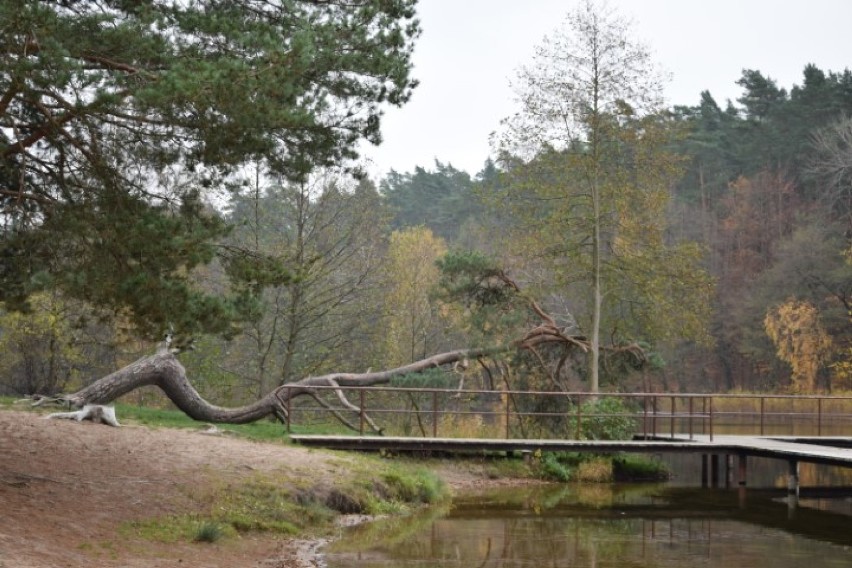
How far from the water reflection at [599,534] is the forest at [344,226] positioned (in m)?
3.57

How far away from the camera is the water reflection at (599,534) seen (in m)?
11.5

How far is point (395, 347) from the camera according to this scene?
29.9m

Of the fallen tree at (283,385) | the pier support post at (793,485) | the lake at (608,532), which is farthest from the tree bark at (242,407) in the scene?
the pier support post at (793,485)

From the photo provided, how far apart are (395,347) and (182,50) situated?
2017 cm

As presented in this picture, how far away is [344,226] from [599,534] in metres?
13.9

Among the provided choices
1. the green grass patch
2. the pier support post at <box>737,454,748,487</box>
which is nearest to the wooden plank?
the pier support post at <box>737,454,748,487</box>

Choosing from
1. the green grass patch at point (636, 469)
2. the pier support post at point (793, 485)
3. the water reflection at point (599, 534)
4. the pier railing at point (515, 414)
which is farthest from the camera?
the green grass patch at point (636, 469)

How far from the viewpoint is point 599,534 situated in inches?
534

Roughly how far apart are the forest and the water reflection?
3.57 m

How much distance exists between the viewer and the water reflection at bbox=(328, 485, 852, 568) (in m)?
11.5

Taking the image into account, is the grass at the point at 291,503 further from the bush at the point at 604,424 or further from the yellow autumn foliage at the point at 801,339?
the yellow autumn foliage at the point at 801,339

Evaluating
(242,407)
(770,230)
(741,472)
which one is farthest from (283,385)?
(770,230)

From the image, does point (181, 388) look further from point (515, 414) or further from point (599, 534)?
point (599, 534)

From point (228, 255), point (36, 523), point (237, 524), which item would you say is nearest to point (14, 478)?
point (36, 523)
